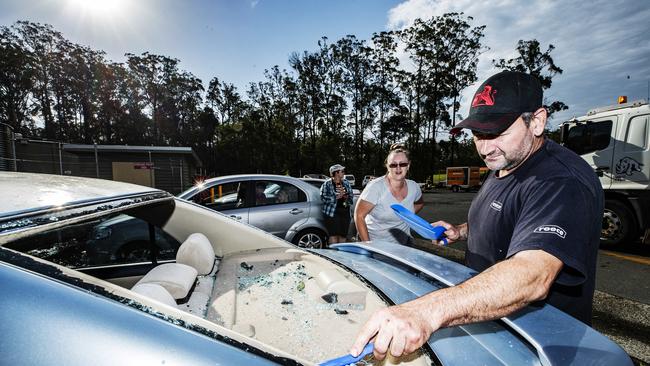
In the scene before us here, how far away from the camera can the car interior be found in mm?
1069

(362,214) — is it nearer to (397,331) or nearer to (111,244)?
(397,331)

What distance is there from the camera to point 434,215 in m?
11.2

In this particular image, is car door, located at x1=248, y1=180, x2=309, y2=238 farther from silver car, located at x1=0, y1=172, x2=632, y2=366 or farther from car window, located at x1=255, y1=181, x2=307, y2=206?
silver car, located at x1=0, y1=172, x2=632, y2=366

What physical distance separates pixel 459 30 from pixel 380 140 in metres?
13.3

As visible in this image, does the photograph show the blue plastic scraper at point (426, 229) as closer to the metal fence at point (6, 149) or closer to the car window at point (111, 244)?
the car window at point (111, 244)

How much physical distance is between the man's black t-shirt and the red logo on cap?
13.0 inches

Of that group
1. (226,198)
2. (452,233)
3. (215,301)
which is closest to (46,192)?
(215,301)

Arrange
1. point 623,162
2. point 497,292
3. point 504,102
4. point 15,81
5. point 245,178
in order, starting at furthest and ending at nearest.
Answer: point 15,81, point 623,162, point 245,178, point 504,102, point 497,292

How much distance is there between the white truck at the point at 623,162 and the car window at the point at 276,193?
18.9ft

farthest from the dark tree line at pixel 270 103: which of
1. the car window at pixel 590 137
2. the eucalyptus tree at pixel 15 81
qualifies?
the car window at pixel 590 137

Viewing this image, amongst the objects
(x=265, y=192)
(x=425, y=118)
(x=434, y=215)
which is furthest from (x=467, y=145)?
(x=265, y=192)

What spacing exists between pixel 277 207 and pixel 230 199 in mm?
815

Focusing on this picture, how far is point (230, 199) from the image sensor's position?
5.31 m

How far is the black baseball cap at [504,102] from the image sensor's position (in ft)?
4.63
